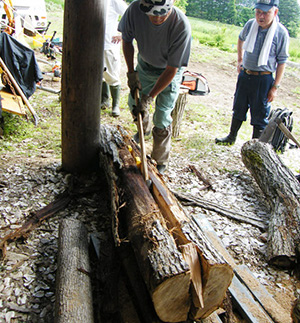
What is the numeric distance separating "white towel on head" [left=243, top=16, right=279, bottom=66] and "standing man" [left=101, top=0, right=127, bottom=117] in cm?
225

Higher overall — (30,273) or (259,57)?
(259,57)

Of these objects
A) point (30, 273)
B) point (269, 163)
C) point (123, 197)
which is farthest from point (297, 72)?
point (30, 273)

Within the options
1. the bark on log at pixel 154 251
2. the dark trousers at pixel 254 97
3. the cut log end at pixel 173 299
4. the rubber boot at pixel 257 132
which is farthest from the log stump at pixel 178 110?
the cut log end at pixel 173 299

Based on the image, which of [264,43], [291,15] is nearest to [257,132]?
[264,43]

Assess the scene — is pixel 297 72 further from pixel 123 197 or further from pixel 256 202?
pixel 123 197

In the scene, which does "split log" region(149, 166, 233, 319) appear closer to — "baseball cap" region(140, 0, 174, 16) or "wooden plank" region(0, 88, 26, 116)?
"baseball cap" region(140, 0, 174, 16)

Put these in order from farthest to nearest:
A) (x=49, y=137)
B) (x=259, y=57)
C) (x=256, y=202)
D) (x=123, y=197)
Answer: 1. (x=49, y=137)
2. (x=259, y=57)
3. (x=256, y=202)
4. (x=123, y=197)

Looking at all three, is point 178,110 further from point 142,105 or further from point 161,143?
point 142,105

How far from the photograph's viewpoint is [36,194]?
3.12m

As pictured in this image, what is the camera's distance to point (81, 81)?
2.98 m

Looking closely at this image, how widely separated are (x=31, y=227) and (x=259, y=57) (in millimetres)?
3887

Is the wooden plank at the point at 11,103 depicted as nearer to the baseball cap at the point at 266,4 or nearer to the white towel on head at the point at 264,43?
the white towel on head at the point at 264,43

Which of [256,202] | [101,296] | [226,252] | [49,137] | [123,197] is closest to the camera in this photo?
[101,296]

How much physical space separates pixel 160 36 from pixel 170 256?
2357 millimetres
